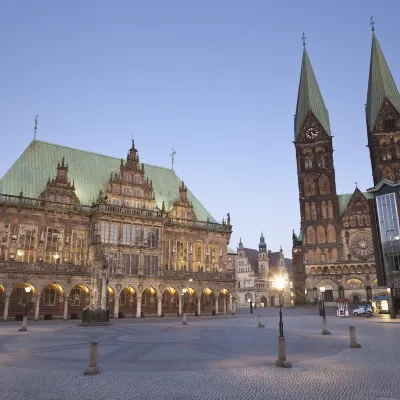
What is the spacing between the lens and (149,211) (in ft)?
177

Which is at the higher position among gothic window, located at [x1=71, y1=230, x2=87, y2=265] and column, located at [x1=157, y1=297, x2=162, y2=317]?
gothic window, located at [x1=71, y1=230, x2=87, y2=265]

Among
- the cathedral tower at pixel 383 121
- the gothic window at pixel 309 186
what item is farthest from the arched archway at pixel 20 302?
the cathedral tower at pixel 383 121

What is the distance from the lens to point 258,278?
127625mm

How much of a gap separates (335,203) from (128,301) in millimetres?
55014

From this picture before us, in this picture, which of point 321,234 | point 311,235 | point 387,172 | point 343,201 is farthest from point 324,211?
point 387,172

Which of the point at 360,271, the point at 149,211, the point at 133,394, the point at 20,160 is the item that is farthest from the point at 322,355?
the point at 360,271

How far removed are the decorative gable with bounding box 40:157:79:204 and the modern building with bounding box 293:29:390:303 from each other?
54.9 metres

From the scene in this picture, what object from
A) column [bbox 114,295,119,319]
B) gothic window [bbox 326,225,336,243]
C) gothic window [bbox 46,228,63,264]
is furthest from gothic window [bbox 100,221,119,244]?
gothic window [bbox 326,225,336,243]

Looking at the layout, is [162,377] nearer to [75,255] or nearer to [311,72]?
[75,255]

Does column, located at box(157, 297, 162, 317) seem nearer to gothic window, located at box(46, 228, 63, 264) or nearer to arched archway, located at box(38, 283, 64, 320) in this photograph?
arched archway, located at box(38, 283, 64, 320)

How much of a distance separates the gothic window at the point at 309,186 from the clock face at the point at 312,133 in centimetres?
977

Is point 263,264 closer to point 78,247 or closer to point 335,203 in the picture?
point 335,203

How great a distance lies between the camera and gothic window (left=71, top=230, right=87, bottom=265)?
4897 centimetres

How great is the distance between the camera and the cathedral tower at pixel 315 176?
87.8 meters
